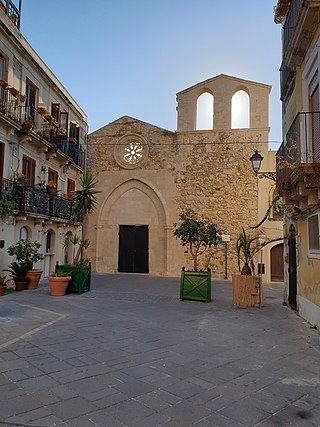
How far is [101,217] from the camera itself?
2073 centimetres

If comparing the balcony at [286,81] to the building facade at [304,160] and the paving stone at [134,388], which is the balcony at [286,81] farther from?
the paving stone at [134,388]

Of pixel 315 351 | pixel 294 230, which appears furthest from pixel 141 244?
pixel 315 351

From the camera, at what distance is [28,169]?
14.6 m

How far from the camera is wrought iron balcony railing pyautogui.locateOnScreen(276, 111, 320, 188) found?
6859 mm

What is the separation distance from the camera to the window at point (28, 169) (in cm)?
1418

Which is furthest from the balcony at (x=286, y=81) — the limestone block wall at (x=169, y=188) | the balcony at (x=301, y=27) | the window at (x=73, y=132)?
the window at (x=73, y=132)

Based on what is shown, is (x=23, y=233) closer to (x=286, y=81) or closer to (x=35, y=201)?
(x=35, y=201)

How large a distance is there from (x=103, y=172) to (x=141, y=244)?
15.5 feet

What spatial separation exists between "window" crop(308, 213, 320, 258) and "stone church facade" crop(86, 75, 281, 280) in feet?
34.6

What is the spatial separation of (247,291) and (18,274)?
7.81 meters

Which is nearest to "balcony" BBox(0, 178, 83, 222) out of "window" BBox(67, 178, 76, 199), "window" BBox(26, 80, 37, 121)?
"window" BBox(67, 178, 76, 199)

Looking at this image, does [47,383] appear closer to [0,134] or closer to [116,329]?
[116,329]

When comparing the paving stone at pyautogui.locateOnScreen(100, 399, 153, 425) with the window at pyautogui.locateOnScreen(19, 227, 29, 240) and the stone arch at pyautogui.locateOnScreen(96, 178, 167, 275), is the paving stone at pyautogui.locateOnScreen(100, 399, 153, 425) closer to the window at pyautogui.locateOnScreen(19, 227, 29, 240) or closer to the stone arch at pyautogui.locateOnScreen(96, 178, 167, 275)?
the window at pyautogui.locateOnScreen(19, 227, 29, 240)

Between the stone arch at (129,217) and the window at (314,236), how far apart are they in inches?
479
